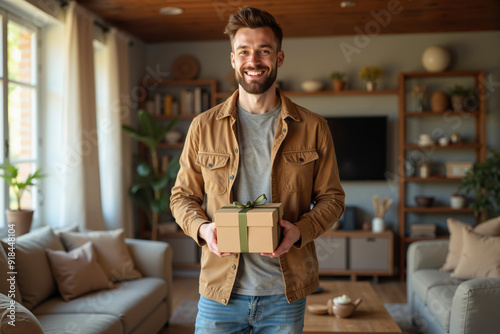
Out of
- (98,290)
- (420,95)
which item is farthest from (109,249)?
(420,95)

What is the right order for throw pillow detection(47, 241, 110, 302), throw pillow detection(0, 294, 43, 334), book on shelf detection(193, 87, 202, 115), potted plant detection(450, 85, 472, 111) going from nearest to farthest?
1. throw pillow detection(0, 294, 43, 334)
2. throw pillow detection(47, 241, 110, 302)
3. potted plant detection(450, 85, 472, 111)
4. book on shelf detection(193, 87, 202, 115)

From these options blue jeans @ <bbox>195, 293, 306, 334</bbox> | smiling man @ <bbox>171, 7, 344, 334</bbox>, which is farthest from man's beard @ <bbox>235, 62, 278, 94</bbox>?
blue jeans @ <bbox>195, 293, 306, 334</bbox>

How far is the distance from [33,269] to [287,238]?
2.02 meters

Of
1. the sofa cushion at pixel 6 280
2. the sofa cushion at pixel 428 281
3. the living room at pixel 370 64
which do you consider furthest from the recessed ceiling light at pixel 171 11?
the sofa cushion at pixel 428 281

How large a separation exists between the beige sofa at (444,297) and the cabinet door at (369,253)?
4.01ft

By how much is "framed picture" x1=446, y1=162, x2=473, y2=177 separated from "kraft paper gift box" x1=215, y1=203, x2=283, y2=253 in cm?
446

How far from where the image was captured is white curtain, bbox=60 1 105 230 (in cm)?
396

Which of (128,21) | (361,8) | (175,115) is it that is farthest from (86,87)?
(361,8)

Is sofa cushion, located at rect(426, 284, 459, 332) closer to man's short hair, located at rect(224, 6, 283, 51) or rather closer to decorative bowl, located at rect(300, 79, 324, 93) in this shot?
man's short hair, located at rect(224, 6, 283, 51)

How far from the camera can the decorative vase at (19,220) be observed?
3.22 m

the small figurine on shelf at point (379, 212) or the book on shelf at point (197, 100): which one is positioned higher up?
the book on shelf at point (197, 100)

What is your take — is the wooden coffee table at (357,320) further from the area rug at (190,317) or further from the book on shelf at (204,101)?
the book on shelf at (204,101)

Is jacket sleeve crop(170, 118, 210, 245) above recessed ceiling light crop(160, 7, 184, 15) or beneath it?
beneath

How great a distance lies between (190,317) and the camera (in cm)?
411
